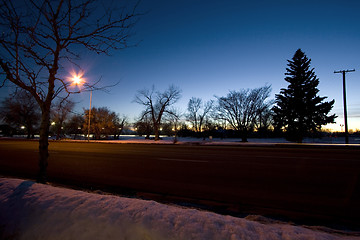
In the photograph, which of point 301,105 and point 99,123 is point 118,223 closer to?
point 301,105

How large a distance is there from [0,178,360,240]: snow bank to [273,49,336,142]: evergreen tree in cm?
3467

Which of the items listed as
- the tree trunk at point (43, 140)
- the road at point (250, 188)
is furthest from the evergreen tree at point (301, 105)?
the tree trunk at point (43, 140)

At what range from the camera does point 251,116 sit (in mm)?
34406

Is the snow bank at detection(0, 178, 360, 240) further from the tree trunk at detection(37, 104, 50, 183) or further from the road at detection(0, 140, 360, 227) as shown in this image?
the tree trunk at detection(37, 104, 50, 183)

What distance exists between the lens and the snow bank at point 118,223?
2117mm

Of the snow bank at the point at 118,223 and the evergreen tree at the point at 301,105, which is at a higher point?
the evergreen tree at the point at 301,105

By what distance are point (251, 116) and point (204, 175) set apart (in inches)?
1222

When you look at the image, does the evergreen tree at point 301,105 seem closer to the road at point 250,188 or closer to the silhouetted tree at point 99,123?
the road at point 250,188

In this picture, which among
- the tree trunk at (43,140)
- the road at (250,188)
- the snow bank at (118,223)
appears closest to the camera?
the snow bank at (118,223)

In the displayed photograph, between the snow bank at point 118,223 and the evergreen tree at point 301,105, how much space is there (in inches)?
1365

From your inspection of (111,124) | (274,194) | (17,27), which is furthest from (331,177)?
(111,124)

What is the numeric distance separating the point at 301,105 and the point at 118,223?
3737 centimetres

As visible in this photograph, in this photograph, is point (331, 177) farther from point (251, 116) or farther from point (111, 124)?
point (111, 124)

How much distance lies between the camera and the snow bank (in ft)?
6.95
